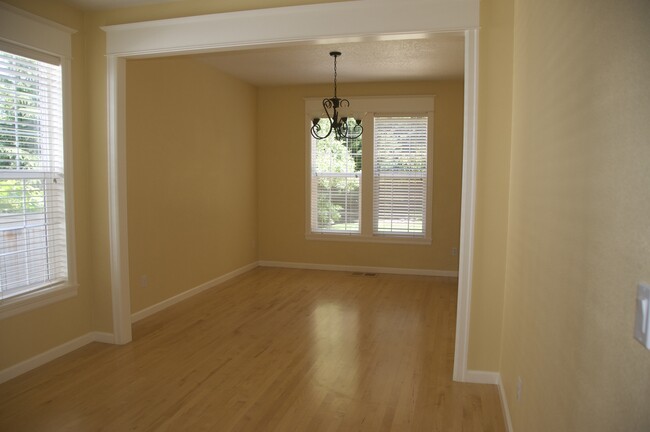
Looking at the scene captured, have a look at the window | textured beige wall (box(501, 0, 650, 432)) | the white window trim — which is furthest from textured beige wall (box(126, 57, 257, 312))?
textured beige wall (box(501, 0, 650, 432))

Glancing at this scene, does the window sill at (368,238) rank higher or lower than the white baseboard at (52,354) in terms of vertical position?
higher

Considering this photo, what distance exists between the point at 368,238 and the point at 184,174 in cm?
294

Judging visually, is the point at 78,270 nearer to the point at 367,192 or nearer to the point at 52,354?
the point at 52,354

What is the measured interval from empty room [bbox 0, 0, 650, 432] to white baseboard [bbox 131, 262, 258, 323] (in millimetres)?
27

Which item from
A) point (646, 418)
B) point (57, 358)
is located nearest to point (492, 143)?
point (646, 418)

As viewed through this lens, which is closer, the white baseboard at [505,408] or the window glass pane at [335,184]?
the white baseboard at [505,408]

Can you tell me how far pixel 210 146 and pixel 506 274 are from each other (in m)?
4.04

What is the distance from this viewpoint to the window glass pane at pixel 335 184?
22.9ft

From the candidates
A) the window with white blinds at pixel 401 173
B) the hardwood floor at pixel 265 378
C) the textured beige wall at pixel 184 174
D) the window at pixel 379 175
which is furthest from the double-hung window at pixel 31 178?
the window with white blinds at pixel 401 173

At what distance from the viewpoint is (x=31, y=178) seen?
3.43 metres

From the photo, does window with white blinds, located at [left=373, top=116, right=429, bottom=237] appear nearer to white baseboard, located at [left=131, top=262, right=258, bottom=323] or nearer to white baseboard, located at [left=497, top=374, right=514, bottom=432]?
white baseboard, located at [left=131, top=262, right=258, bottom=323]

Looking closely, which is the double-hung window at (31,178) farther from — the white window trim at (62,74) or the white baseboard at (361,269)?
the white baseboard at (361,269)

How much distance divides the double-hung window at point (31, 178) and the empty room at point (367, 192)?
16 millimetres

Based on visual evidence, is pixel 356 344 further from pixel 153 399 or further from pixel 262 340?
pixel 153 399
